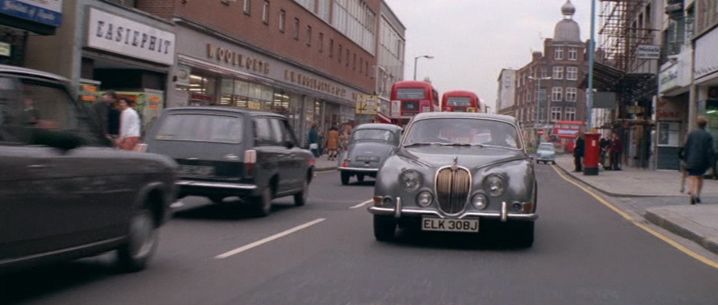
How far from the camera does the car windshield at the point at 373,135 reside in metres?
24.1

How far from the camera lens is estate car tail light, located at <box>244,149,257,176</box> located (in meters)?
12.5

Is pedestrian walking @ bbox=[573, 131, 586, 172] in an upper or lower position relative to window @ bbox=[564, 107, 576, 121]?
lower

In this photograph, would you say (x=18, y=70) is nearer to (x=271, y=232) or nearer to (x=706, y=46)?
(x=271, y=232)

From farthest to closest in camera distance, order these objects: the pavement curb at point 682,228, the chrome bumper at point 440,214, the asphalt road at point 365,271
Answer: the pavement curb at point 682,228 → the chrome bumper at point 440,214 → the asphalt road at point 365,271

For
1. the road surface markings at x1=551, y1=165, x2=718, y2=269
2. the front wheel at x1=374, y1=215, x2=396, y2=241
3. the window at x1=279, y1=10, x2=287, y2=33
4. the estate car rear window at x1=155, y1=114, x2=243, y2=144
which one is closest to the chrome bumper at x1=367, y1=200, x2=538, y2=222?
the front wheel at x1=374, y1=215, x2=396, y2=241

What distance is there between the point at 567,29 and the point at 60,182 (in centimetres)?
12109

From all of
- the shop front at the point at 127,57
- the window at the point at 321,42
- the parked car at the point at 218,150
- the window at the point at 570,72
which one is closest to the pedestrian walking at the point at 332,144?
the window at the point at 321,42

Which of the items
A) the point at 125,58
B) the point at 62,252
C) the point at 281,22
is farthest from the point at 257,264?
the point at 281,22

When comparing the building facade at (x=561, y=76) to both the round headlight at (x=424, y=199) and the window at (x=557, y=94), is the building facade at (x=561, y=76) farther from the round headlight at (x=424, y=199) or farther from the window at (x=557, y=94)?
the round headlight at (x=424, y=199)

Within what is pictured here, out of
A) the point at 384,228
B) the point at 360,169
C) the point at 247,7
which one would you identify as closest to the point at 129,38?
the point at 360,169

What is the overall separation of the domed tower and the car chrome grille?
11508cm

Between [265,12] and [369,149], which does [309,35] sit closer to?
[265,12]

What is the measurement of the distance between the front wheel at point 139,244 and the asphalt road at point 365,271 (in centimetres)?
12

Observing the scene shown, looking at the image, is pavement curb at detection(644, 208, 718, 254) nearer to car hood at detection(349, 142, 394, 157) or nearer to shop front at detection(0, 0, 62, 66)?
car hood at detection(349, 142, 394, 157)
